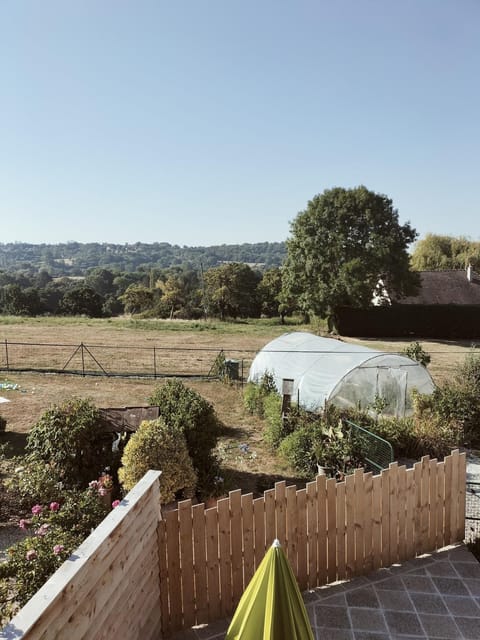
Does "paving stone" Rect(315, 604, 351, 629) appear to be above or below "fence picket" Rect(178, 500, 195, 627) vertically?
below

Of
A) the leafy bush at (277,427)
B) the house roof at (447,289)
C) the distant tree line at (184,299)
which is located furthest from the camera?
the distant tree line at (184,299)

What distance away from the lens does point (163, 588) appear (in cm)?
451

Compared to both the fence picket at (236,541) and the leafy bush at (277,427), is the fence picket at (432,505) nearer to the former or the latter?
the fence picket at (236,541)

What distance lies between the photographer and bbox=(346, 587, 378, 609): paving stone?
196 inches

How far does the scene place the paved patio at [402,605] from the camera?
180 inches

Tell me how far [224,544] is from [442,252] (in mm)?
56974

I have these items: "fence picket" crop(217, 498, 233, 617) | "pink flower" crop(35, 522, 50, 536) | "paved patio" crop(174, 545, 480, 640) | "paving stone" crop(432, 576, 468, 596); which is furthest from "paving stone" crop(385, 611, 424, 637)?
"pink flower" crop(35, 522, 50, 536)

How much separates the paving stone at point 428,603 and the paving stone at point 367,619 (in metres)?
0.40

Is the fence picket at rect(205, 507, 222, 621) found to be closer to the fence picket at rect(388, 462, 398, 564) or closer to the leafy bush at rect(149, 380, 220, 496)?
the fence picket at rect(388, 462, 398, 564)

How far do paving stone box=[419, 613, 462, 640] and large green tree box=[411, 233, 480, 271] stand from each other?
53.1 metres

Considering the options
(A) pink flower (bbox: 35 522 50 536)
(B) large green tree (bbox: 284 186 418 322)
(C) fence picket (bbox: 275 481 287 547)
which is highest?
(B) large green tree (bbox: 284 186 418 322)

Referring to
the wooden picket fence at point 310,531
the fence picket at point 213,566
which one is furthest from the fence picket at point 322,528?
the fence picket at point 213,566

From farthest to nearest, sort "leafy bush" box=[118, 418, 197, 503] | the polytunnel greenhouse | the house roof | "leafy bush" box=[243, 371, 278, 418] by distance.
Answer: the house roof < "leafy bush" box=[243, 371, 278, 418] < the polytunnel greenhouse < "leafy bush" box=[118, 418, 197, 503]

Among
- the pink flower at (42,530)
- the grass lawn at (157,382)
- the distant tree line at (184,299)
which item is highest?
the distant tree line at (184,299)
